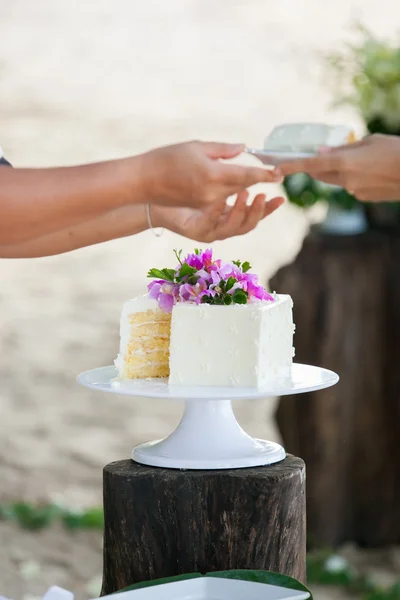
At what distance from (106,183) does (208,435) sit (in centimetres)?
61

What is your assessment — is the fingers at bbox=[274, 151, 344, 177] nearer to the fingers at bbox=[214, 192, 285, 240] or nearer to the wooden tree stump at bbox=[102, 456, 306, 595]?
the fingers at bbox=[214, 192, 285, 240]

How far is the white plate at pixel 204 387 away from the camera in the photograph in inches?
79.7

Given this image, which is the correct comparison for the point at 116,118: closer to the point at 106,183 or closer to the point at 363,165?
the point at 363,165

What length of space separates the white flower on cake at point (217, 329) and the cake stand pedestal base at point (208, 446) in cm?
8

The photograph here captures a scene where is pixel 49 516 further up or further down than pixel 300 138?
further down

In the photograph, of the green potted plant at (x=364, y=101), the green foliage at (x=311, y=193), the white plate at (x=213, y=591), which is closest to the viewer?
the white plate at (x=213, y=591)

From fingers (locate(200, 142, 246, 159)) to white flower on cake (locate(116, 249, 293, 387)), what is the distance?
400 mm

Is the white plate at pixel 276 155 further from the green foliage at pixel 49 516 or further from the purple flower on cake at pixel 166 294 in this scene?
the green foliage at pixel 49 516

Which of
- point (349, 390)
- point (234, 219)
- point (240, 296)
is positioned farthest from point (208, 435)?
→ point (349, 390)

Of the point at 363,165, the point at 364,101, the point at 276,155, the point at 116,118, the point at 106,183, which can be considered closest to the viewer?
the point at 106,183

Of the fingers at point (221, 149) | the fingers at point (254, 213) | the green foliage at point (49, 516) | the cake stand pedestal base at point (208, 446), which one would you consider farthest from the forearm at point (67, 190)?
the green foliage at point (49, 516)

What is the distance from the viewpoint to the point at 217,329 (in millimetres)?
2305

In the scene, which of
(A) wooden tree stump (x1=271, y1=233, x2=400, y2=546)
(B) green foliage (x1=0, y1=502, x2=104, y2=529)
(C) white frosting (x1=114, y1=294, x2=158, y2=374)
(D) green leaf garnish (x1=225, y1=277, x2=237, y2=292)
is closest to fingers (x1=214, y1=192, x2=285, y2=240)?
(D) green leaf garnish (x1=225, y1=277, x2=237, y2=292)

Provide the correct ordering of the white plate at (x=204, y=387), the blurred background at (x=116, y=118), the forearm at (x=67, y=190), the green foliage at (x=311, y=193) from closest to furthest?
the forearm at (x=67, y=190), the white plate at (x=204, y=387), the green foliage at (x=311, y=193), the blurred background at (x=116, y=118)
